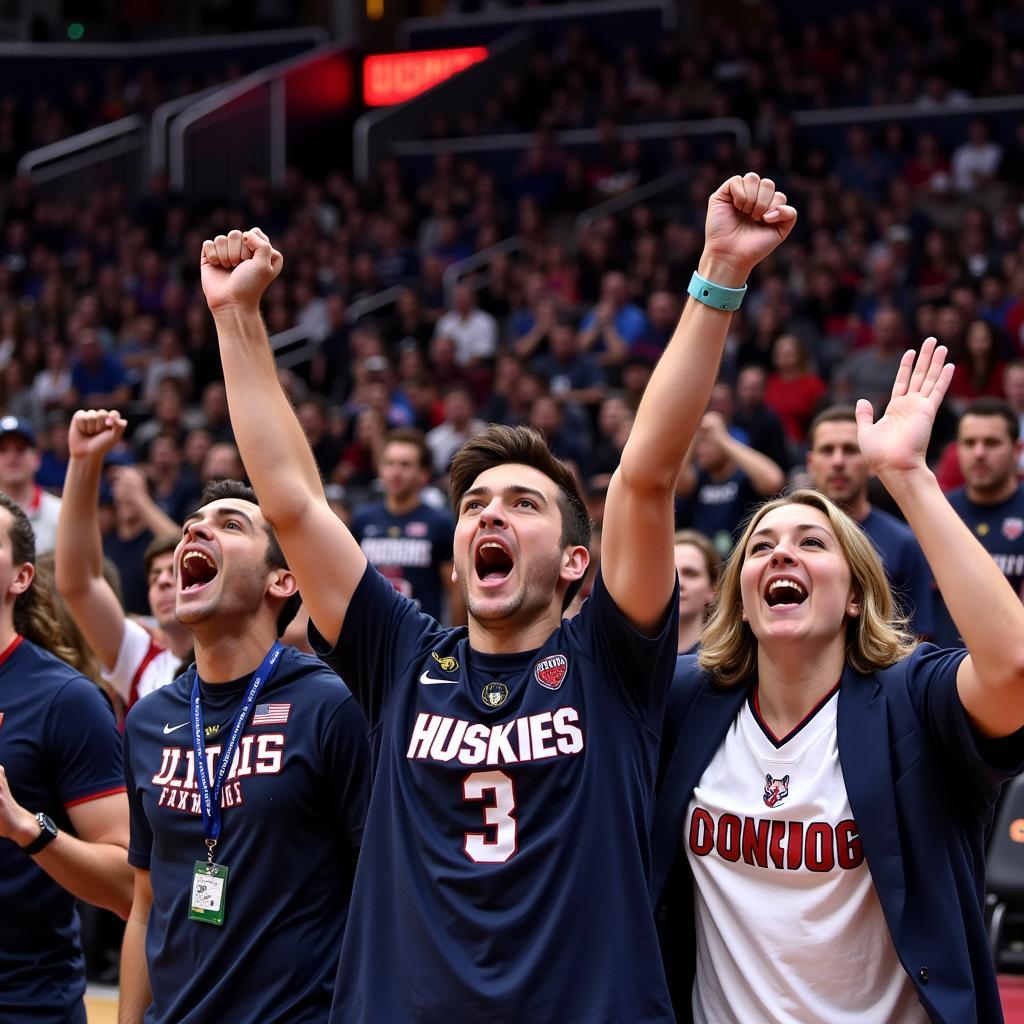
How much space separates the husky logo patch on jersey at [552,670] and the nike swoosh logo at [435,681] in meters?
0.16

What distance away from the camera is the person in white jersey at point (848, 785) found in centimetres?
276

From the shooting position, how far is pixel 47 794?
370cm

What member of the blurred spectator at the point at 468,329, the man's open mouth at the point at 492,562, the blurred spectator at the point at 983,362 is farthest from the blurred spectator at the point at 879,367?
the man's open mouth at the point at 492,562

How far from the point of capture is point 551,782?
2.75 metres

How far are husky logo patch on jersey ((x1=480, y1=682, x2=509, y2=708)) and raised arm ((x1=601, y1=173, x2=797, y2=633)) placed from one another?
27 cm

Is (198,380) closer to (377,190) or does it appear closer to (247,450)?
(377,190)

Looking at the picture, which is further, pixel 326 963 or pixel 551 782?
pixel 326 963

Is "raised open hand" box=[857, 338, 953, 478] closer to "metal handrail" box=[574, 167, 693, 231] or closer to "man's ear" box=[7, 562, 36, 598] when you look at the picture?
"man's ear" box=[7, 562, 36, 598]

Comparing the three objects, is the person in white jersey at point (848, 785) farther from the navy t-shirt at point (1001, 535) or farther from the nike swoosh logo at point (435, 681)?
the navy t-shirt at point (1001, 535)

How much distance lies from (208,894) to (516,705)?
814mm

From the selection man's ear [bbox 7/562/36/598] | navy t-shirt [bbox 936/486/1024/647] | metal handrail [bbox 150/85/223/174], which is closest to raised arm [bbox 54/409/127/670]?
man's ear [bbox 7/562/36/598]

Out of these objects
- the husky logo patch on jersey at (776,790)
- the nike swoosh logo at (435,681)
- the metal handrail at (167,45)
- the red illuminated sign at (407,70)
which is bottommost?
the husky logo patch on jersey at (776,790)

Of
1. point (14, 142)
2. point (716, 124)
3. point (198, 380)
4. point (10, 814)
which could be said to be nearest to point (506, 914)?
point (10, 814)

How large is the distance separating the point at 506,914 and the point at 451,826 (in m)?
0.19
